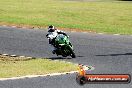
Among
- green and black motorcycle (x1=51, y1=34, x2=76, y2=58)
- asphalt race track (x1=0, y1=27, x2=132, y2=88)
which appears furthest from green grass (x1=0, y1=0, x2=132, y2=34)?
green and black motorcycle (x1=51, y1=34, x2=76, y2=58)

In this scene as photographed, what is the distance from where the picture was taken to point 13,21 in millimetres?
40406

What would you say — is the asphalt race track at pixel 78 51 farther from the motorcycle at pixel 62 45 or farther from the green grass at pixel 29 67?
the green grass at pixel 29 67

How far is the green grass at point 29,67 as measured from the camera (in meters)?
18.5

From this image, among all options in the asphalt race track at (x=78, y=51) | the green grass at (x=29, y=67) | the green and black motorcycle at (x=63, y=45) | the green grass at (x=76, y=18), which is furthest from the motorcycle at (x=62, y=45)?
the green grass at (x=76, y=18)

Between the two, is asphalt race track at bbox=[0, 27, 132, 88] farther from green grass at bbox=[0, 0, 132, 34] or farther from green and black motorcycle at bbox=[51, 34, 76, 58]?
green grass at bbox=[0, 0, 132, 34]

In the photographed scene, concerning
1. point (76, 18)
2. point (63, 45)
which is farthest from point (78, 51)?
point (76, 18)

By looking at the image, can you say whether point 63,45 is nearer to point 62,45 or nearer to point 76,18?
point 62,45

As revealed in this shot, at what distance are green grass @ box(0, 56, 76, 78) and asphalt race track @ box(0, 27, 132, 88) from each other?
3.12 ft

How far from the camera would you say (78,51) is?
25.3 metres

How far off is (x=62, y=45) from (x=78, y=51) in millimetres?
4145

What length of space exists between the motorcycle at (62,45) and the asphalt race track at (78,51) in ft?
1.10

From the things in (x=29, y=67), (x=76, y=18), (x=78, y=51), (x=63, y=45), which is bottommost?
(x=76, y=18)

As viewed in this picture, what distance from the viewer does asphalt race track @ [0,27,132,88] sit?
16828 mm

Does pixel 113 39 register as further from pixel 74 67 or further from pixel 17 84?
pixel 17 84
